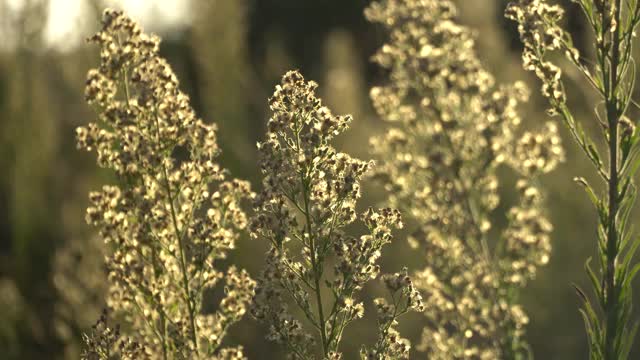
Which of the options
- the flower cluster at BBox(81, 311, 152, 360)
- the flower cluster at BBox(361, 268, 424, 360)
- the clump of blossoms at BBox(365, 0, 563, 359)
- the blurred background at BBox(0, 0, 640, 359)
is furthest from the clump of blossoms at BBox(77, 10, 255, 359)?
the blurred background at BBox(0, 0, 640, 359)

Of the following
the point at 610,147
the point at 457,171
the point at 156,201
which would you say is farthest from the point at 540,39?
the point at 156,201

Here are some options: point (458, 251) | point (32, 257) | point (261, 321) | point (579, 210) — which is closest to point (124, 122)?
point (261, 321)

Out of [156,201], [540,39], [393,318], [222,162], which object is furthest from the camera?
[222,162]

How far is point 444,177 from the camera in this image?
3.81m

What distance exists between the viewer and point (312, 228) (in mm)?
2449

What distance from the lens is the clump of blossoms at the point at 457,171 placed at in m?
3.55

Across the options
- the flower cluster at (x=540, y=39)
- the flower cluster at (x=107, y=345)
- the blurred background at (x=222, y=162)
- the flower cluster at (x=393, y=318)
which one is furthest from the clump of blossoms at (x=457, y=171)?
the blurred background at (x=222, y=162)

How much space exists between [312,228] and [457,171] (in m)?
1.54

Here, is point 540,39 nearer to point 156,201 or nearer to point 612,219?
point 612,219

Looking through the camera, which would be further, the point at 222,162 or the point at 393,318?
the point at 222,162

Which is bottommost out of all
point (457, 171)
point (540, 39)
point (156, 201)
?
point (156, 201)

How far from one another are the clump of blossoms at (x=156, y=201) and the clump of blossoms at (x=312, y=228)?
0.53ft

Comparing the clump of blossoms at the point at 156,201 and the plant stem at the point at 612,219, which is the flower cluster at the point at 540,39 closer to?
the plant stem at the point at 612,219

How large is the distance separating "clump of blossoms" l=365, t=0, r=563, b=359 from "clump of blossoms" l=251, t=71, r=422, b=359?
3.31ft
